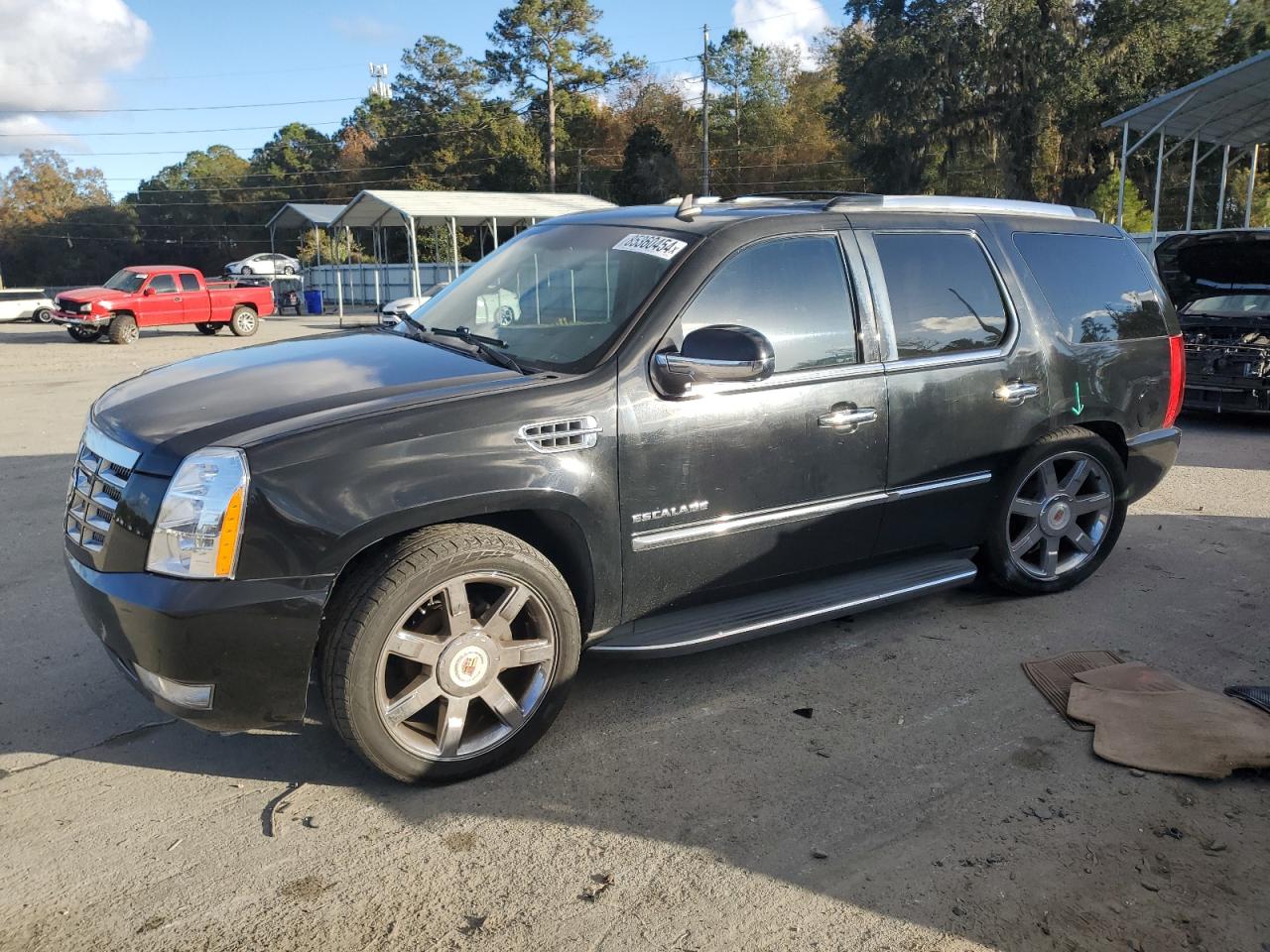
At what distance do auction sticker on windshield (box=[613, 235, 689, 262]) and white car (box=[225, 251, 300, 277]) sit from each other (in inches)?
2263

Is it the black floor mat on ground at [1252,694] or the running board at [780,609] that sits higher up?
the running board at [780,609]

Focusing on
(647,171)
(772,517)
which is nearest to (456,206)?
(647,171)

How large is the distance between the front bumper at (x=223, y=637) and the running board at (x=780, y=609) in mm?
1051

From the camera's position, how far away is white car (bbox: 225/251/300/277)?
188 ft

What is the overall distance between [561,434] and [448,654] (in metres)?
0.80

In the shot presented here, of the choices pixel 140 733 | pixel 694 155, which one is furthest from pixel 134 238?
pixel 140 733

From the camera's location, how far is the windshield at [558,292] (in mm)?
3631

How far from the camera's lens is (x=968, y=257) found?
175 inches

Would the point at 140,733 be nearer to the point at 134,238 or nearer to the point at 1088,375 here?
the point at 1088,375

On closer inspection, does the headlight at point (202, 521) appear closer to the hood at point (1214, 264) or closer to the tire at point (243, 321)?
the hood at point (1214, 264)

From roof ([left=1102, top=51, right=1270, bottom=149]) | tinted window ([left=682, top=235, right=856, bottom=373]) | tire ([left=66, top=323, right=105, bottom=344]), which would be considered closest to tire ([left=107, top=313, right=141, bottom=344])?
tire ([left=66, top=323, right=105, bottom=344])

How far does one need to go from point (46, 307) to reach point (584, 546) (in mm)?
36392

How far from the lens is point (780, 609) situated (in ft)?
12.5

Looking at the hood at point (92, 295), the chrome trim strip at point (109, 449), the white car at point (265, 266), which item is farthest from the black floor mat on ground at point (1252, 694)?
the white car at point (265, 266)
